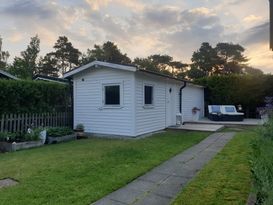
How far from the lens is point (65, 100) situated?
1374 centimetres

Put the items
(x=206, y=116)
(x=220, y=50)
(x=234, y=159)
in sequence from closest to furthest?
(x=234, y=159) → (x=206, y=116) → (x=220, y=50)

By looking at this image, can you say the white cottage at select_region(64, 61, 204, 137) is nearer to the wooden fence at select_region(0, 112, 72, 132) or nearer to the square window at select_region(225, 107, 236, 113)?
the wooden fence at select_region(0, 112, 72, 132)

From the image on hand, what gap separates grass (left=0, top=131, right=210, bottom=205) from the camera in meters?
4.55

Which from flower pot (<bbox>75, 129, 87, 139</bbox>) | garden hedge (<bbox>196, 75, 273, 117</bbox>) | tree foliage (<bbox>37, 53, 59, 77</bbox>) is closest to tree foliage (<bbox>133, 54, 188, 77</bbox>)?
tree foliage (<bbox>37, 53, 59, 77</bbox>)

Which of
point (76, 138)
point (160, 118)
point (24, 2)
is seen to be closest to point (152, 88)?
point (160, 118)

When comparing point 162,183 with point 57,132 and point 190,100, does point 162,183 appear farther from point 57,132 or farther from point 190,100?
point 190,100

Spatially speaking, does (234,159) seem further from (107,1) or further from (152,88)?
(107,1)

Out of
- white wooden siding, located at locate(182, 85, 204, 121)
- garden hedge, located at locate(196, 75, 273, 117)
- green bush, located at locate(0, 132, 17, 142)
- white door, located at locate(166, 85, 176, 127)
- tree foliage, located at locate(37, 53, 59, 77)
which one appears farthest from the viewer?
tree foliage, located at locate(37, 53, 59, 77)

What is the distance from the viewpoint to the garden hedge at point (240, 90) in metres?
20.0

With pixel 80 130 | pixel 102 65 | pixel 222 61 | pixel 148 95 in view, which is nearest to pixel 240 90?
pixel 148 95

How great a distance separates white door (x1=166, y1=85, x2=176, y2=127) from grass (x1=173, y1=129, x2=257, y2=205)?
7.59 m

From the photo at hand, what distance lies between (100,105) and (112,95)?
30.6 inches

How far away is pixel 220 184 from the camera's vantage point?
16.5 feet

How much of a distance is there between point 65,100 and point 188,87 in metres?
8.86
